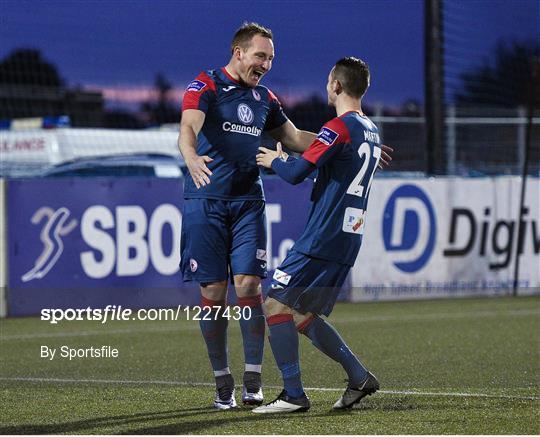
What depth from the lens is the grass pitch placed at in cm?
568

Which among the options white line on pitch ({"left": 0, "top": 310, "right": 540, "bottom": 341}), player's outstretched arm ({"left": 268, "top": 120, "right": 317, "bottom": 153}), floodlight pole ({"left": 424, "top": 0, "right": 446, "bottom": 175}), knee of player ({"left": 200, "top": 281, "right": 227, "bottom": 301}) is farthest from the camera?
floodlight pole ({"left": 424, "top": 0, "right": 446, "bottom": 175})

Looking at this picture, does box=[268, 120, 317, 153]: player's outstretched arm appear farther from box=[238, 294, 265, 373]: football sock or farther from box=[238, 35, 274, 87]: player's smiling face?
box=[238, 294, 265, 373]: football sock

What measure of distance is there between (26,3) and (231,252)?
34.4ft

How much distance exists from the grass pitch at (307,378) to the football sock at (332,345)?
0.19 meters

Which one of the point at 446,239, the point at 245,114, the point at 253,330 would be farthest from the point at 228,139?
the point at 446,239

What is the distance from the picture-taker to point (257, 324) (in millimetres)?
6551

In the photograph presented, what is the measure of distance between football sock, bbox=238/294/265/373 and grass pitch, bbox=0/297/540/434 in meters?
0.36

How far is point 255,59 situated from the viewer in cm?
647

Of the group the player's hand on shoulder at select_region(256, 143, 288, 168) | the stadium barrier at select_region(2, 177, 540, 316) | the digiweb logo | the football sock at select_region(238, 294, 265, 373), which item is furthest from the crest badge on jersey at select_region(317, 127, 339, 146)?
the digiweb logo

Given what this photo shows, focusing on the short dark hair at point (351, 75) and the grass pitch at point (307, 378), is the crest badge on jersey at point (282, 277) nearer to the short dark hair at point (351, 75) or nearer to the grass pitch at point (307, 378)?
the grass pitch at point (307, 378)

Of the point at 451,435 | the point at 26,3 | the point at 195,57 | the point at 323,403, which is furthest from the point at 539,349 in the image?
the point at 195,57

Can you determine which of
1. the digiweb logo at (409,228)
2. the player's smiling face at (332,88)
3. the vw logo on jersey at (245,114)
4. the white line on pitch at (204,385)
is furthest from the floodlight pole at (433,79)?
the player's smiling face at (332,88)

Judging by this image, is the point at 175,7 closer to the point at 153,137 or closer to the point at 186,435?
the point at 153,137

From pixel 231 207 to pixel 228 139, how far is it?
0.36m
